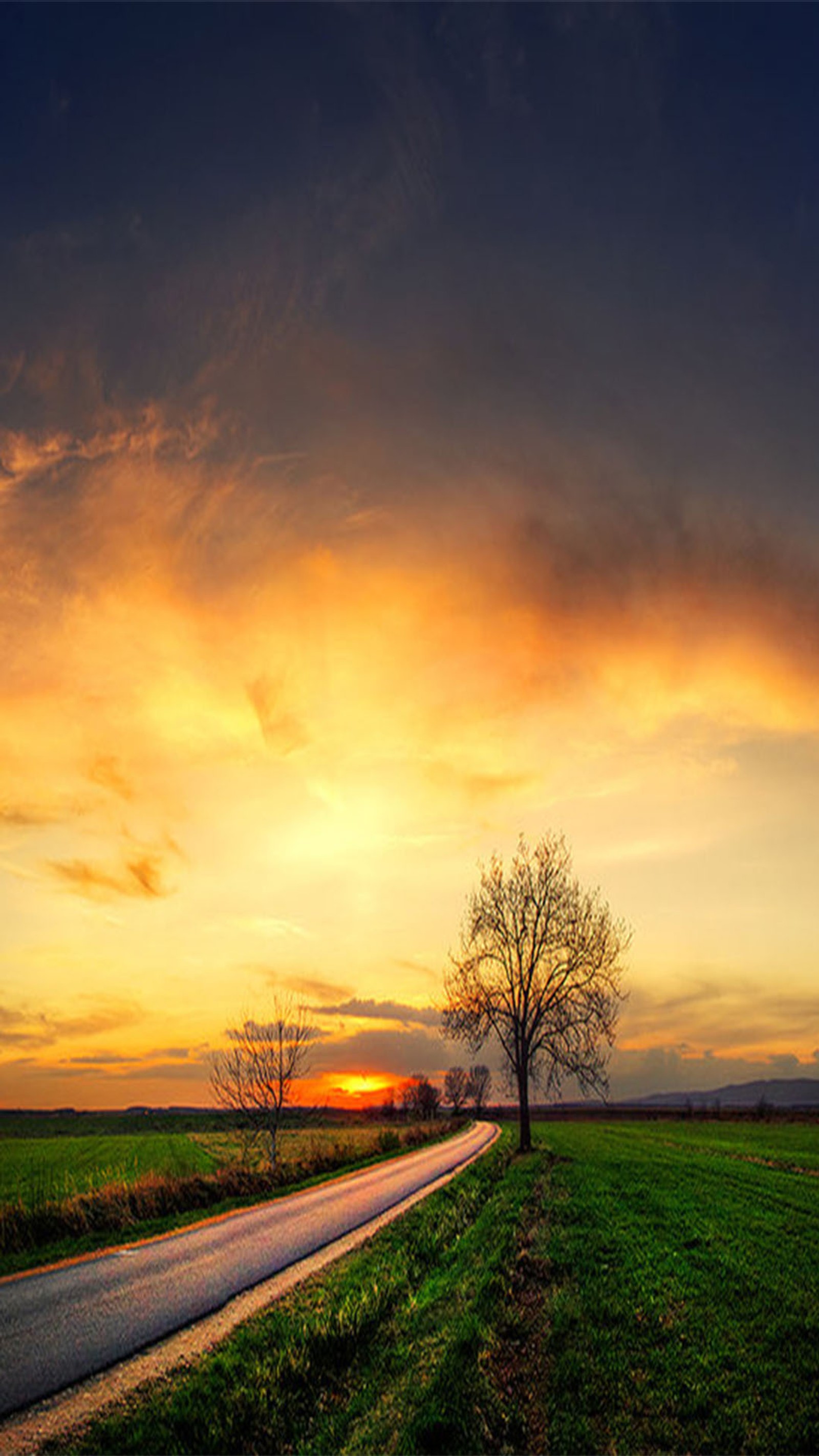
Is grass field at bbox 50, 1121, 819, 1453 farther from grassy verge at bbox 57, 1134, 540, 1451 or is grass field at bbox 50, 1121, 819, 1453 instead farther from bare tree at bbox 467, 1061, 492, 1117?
bare tree at bbox 467, 1061, 492, 1117

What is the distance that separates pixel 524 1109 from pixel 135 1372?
33.1 m

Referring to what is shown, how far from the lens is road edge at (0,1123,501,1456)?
638 centimetres

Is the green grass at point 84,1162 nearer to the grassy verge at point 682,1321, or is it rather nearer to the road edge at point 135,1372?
the road edge at point 135,1372

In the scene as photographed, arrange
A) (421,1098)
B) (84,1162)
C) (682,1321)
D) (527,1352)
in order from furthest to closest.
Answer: (421,1098) < (84,1162) < (682,1321) < (527,1352)

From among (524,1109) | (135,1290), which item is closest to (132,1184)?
(135,1290)

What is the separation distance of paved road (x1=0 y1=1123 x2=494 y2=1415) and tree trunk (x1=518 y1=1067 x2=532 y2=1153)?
19560 millimetres

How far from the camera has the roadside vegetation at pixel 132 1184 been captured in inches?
571

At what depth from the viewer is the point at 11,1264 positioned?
12.6m

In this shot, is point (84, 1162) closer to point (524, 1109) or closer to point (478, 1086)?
point (524, 1109)

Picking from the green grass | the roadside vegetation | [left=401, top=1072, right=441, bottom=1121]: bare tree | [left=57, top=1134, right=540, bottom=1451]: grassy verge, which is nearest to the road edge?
[left=57, top=1134, right=540, bottom=1451]: grassy verge

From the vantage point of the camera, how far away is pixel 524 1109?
122 feet

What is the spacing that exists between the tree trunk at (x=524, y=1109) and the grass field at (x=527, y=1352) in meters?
22.0

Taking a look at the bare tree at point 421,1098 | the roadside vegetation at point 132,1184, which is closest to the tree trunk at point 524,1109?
the roadside vegetation at point 132,1184

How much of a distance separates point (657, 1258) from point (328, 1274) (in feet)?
18.3
